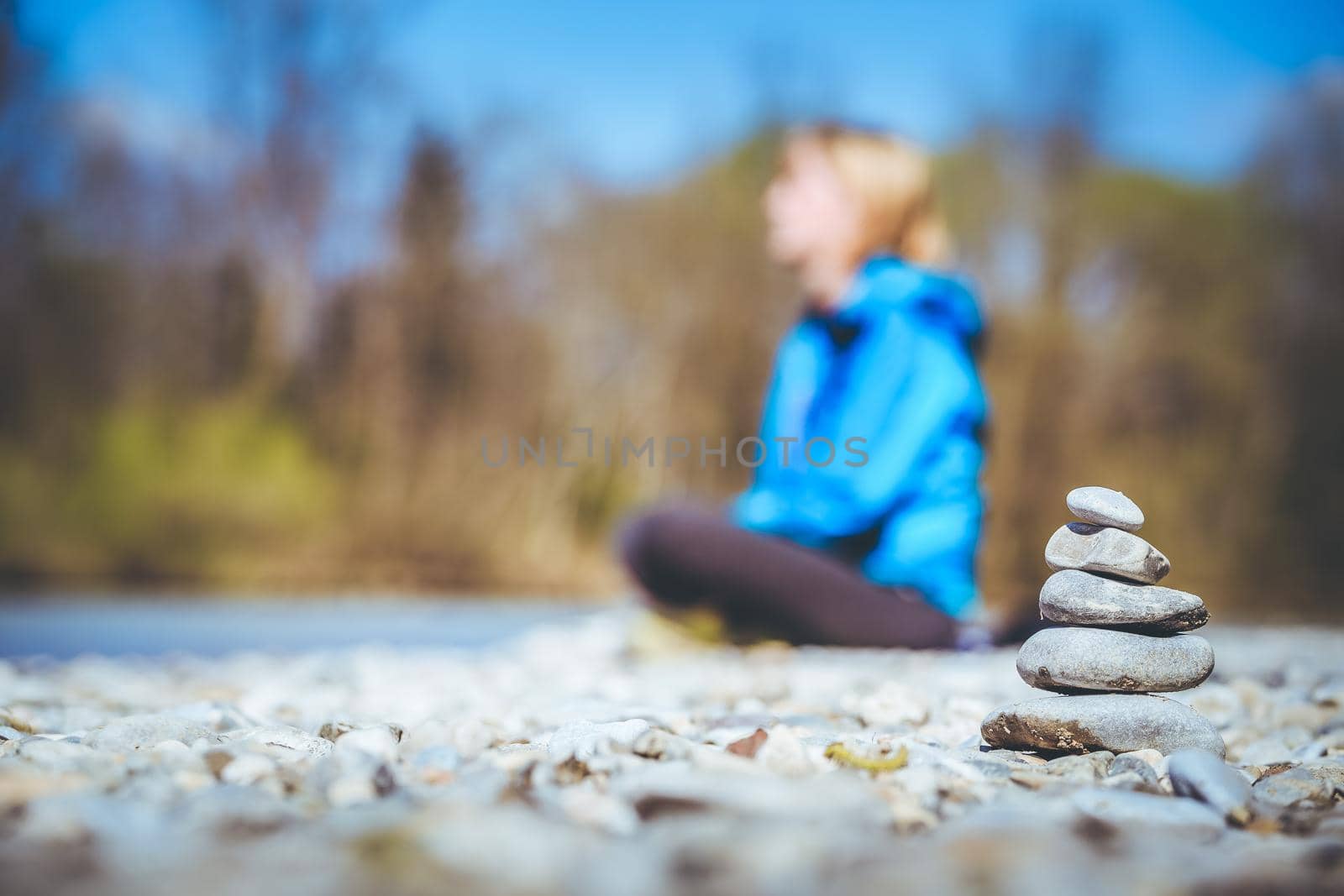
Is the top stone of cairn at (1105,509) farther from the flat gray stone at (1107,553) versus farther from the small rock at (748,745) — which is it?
the small rock at (748,745)

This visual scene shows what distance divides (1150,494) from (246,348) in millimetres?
6952

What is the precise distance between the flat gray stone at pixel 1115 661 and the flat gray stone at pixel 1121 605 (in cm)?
2

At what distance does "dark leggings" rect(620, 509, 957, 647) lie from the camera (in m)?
3.16

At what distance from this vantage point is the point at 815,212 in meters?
3.70

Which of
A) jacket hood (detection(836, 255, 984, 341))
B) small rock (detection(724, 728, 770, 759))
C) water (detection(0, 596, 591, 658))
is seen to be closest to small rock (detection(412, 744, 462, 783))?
small rock (detection(724, 728, 770, 759))

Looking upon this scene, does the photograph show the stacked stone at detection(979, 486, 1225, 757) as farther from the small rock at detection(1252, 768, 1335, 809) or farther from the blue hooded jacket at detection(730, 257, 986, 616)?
the blue hooded jacket at detection(730, 257, 986, 616)

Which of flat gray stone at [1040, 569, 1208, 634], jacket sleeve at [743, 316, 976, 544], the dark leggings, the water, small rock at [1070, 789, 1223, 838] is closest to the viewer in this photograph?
small rock at [1070, 789, 1223, 838]

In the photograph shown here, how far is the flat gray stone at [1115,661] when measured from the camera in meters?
1.52

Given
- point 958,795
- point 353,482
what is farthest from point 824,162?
point 353,482

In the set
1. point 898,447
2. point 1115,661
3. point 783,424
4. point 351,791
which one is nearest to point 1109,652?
point 1115,661

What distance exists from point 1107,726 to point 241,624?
497 centimetres

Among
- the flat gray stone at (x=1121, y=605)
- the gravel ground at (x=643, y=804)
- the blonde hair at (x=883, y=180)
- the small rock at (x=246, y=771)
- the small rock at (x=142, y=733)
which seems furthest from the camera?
the blonde hair at (x=883, y=180)

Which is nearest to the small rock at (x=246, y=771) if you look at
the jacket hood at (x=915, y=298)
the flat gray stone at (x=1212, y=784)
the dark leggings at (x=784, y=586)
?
the flat gray stone at (x=1212, y=784)

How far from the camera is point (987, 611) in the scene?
20.1ft
